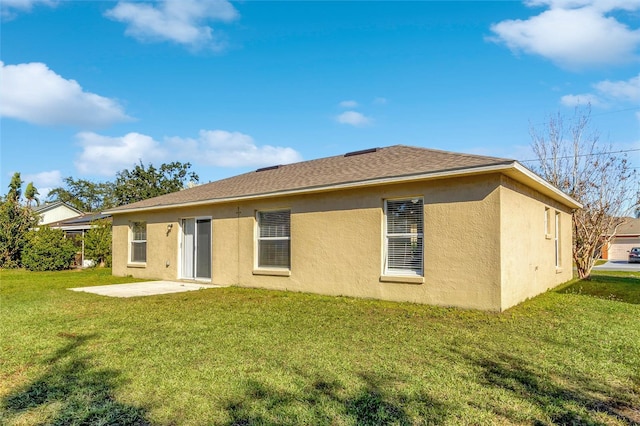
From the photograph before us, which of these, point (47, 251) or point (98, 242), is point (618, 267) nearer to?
point (98, 242)

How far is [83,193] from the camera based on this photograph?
2133 inches

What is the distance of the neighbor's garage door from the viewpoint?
39519mm

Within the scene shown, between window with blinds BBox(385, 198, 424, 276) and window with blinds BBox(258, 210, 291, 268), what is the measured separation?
10.3ft

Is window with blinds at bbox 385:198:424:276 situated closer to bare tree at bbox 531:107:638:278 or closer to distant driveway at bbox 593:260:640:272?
bare tree at bbox 531:107:638:278

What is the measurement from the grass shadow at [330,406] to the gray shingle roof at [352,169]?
513 centimetres

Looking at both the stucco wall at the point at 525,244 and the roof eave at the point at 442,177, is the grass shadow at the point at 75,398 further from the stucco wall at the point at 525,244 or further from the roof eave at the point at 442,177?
the stucco wall at the point at 525,244

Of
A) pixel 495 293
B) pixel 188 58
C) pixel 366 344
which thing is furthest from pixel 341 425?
pixel 188 58

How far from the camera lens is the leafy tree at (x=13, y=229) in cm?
2084

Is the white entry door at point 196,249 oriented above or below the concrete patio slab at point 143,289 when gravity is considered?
above

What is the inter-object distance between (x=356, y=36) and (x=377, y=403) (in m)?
12.9

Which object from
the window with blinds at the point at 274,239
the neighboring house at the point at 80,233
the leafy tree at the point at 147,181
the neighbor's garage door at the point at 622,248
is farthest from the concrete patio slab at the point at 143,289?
the neighbor's garage door at the point at 622,248

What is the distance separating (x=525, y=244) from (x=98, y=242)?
67.6ft

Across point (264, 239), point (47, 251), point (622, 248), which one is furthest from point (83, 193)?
point (622, 248)

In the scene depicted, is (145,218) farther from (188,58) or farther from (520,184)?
(520,184)
